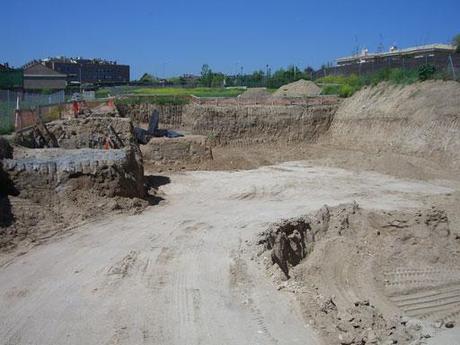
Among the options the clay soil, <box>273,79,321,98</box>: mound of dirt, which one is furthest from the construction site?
<box>273,79,321,98</box>: mound of dirt

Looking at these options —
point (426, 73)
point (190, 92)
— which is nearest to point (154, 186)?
point (426, 73)

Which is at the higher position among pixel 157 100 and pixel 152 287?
pixel 157 100

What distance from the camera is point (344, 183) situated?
908 inches

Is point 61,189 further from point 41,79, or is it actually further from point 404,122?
point 41,79

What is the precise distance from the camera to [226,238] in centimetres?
1318

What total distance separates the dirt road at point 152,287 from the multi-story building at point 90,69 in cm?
9244

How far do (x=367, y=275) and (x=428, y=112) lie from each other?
16335 millimetres

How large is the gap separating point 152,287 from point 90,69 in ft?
364

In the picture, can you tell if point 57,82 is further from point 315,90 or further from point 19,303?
point 19,303

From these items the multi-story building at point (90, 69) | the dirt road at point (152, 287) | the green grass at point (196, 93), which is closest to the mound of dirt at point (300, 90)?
the green grass at point (196, 93)

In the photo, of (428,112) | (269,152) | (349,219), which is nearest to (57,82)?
(269,152)

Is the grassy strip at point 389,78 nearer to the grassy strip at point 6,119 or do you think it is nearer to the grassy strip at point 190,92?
the grassy strip at point 190,92

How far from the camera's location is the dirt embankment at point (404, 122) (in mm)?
26000

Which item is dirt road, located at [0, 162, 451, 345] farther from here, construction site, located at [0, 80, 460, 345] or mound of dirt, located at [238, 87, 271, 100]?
mound of dirt, located at [238, 87, 271, 100]
